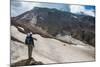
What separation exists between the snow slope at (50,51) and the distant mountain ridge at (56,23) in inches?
3.4

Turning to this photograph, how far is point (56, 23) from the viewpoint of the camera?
210 cm

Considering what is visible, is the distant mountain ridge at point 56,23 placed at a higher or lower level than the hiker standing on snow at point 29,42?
higher

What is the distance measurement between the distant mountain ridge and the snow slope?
87mm

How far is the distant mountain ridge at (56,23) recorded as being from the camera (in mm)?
1992

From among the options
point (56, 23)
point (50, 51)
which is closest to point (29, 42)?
point (50, 51)

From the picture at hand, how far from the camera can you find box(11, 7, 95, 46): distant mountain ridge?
1992 mm

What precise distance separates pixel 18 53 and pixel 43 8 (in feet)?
2.02

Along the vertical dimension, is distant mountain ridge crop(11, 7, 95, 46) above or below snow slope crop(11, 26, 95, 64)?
above

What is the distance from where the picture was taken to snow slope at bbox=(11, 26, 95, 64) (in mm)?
1925

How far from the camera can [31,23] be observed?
200 cm

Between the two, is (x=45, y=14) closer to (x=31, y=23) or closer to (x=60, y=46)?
(x=31, y=23)

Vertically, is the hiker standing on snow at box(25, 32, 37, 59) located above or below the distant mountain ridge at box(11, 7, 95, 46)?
below

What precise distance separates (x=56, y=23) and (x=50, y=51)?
36 centimetres

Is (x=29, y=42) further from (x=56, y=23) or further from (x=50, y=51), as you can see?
(x=56, y=23)
